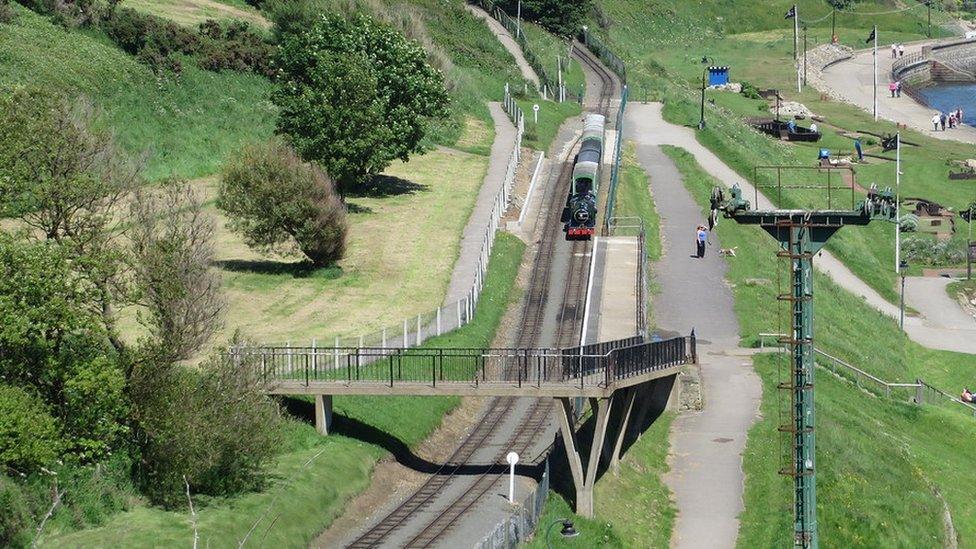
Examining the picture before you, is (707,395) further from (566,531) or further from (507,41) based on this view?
(507,41)

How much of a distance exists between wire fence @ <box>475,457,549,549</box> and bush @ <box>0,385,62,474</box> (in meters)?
10.8

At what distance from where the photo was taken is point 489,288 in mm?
70250

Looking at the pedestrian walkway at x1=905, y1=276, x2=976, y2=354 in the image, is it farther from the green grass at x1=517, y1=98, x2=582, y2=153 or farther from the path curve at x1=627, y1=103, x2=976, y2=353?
the green grass at x1=517, y1=98, x2=582, y2=153

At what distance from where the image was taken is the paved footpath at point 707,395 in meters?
49.2

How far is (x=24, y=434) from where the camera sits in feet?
129

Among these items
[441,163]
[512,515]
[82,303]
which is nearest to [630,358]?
[512,515]

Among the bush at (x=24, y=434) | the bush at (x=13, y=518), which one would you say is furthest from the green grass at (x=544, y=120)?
the bush at (x=13, y=518)

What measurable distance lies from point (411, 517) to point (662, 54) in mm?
124799

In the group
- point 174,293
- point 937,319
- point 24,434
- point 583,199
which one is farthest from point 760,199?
point 24,434

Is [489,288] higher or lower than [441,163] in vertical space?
lower

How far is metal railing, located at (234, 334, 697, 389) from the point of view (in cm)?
4797

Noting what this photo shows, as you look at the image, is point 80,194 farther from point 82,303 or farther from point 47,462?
point 47,462

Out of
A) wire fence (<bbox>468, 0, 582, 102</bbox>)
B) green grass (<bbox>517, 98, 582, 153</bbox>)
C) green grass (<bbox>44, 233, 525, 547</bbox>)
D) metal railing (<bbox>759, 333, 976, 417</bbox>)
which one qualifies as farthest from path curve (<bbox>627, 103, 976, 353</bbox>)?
green grass (<bbox>44, 233, 525, 547</bbox>)

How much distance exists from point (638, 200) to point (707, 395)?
32110 mm
